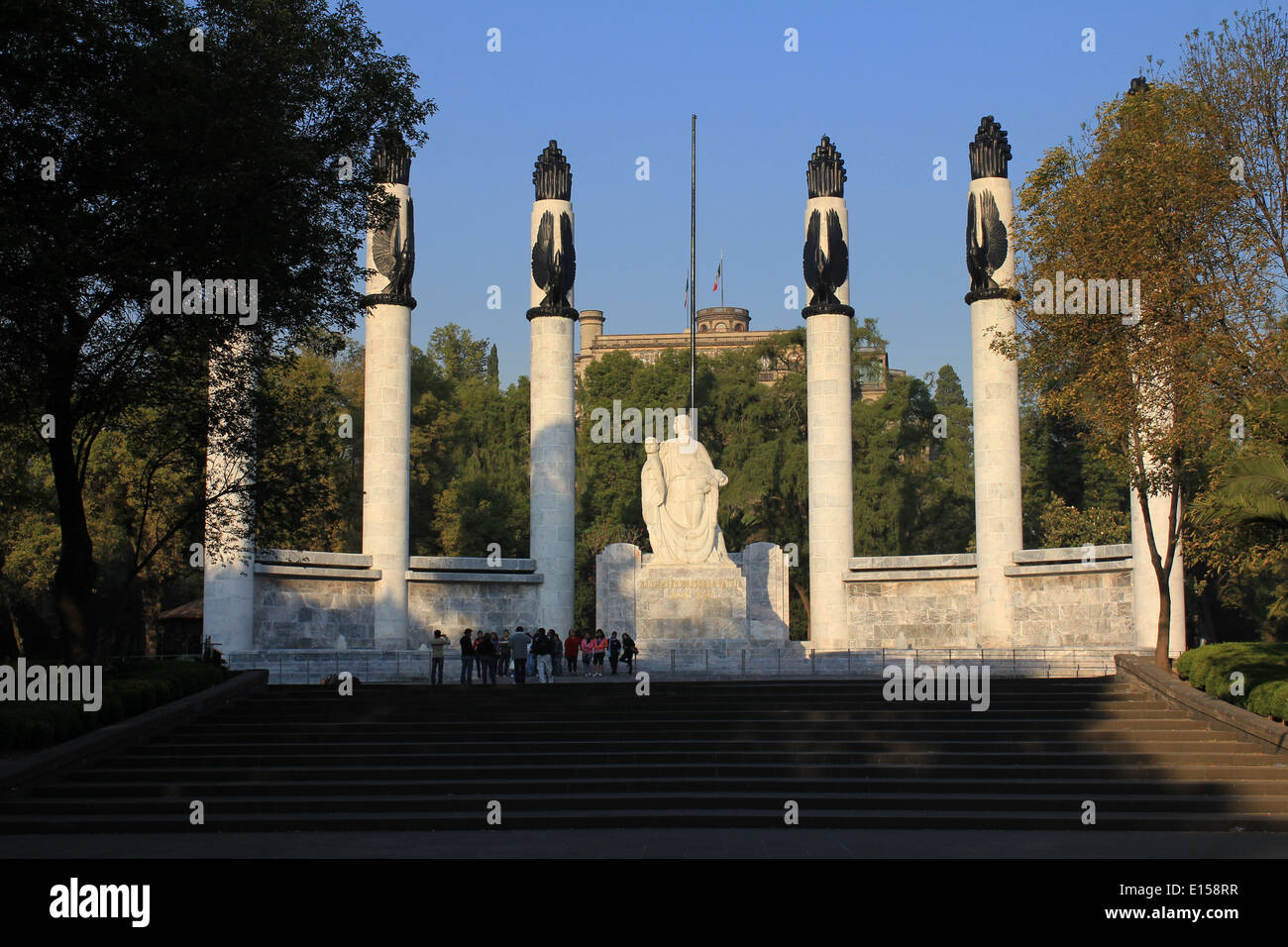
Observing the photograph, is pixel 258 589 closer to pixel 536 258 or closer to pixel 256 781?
pixel 536 258

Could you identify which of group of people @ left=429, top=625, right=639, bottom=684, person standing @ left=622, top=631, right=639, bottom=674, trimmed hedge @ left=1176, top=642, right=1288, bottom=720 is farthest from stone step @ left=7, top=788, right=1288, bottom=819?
person standing @ left=622, top=631, right=639, bottom=674

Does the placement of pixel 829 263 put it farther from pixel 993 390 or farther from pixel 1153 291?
pixel 1153 291

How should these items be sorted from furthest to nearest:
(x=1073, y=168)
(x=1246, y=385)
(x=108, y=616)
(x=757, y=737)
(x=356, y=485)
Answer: (x=356, y=485) → (x=108, y=616) → (x=1073, y=168) → (x=1246, y=385) → (x=757, y=737)

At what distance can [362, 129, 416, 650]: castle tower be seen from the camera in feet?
115

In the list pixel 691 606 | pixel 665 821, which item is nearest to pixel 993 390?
pixel 691 606

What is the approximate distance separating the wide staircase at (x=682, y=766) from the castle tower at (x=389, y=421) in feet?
43.3

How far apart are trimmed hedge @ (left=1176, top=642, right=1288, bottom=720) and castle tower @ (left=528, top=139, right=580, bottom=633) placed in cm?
1838

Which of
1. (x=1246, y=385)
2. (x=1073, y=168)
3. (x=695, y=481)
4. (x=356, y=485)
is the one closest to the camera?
(x=1246, y=385)

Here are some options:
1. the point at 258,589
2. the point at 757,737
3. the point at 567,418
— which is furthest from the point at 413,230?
the point at 757,737

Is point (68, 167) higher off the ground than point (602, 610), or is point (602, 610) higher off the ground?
point (68, 167)

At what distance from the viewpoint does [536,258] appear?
1468 inches

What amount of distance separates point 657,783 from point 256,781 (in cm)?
483

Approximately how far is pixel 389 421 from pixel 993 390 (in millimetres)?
15362

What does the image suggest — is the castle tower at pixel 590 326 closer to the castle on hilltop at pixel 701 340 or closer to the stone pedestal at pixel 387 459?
the castle on hilltop at pixel 701 340
